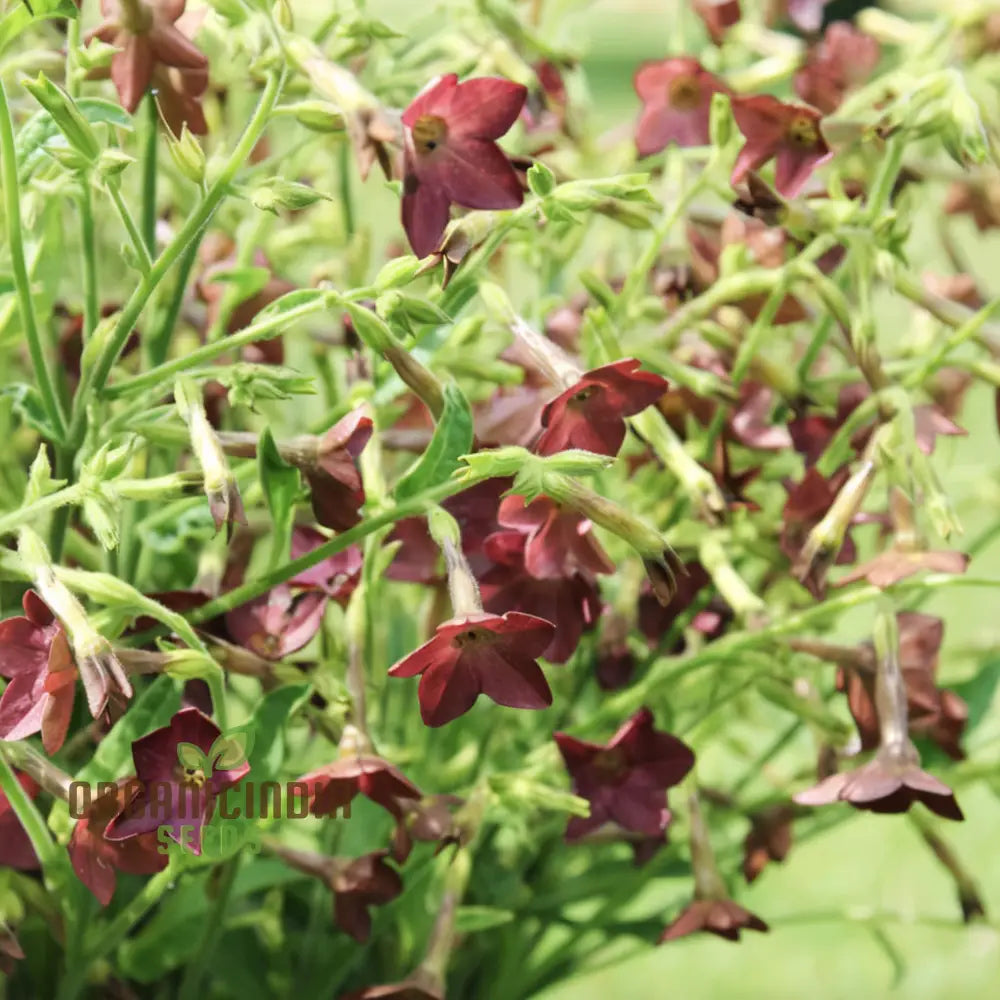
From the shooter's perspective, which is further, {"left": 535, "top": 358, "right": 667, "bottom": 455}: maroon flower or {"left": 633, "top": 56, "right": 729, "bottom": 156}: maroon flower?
{"left": 633, "top": 56, "right": 729, "bottom": 156}: maroon flower

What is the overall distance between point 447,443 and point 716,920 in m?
0.26

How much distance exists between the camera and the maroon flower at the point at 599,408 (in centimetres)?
51

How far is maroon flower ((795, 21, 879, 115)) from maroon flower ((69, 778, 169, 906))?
20.6 inches

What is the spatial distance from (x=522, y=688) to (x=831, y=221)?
0.82 feet

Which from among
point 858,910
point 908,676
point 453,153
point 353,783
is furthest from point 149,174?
point 858,910

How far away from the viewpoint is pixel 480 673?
51cm

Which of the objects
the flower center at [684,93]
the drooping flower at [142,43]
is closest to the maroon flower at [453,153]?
the drooping flower at [142,43]

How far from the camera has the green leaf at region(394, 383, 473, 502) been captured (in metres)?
0.52

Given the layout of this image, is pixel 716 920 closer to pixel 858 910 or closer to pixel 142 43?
pixel 858 910

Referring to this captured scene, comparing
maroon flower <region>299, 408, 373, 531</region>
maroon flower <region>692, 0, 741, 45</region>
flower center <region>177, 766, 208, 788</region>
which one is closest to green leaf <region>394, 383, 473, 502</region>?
maroon flower <region>299, 408, 373, 531</region>

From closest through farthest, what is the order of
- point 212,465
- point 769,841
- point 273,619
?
point 212,465 < point 273,619 < point 769,841

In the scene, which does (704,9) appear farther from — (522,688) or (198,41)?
(522,688)

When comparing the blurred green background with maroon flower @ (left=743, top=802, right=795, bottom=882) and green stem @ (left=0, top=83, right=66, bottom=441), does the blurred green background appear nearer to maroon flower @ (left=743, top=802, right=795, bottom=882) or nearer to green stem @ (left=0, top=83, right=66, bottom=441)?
maroon flower @ (left=743, top=802, right=795, bottom=882)

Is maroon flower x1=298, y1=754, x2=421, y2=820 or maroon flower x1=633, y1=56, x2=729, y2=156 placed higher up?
maroon flower x1=633, y1=56, x2=729, y2=156
